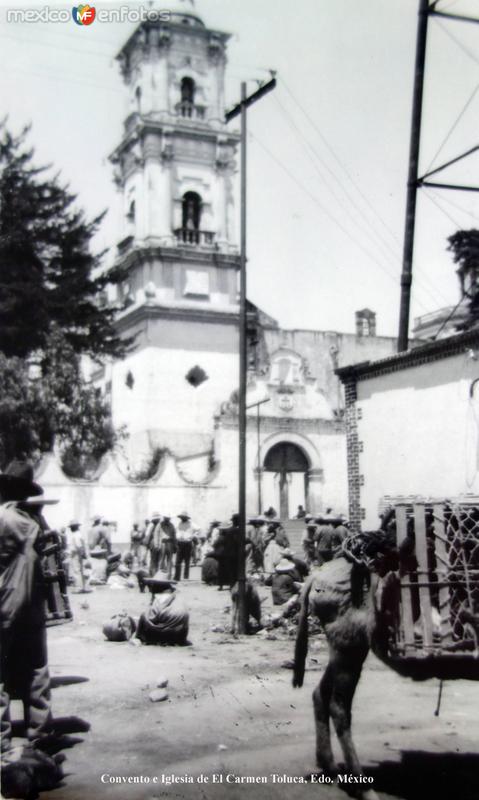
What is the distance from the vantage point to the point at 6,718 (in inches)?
218

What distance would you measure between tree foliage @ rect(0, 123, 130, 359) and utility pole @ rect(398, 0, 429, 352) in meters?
9.12

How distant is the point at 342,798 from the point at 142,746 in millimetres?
1806

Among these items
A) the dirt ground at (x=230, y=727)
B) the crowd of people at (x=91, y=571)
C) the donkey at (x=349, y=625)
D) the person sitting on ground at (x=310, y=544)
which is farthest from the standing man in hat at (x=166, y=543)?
the donkey at (x=349, y=625)

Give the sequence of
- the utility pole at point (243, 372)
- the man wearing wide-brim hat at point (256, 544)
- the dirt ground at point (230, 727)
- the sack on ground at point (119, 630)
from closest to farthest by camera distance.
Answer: the dirt ground at point (230, 727) < the sack on ground at point (119, 630) < the utility pole at point (243, 372) < the man wearing wide-brim hat at point (256, 544)

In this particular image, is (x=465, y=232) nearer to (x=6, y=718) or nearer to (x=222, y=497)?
(x=222, y=497)

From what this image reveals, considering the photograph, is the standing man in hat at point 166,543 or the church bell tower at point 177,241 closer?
the standing man in hat at point 166,543

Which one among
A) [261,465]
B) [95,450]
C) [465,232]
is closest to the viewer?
[465,232]

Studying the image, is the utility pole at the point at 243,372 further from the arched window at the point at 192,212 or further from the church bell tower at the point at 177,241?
the arched window at the point at 192,212

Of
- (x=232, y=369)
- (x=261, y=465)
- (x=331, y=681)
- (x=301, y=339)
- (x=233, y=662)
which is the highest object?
(x=301, y=339)

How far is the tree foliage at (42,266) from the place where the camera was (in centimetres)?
2194

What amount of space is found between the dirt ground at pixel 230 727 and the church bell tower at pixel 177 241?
22668 mm

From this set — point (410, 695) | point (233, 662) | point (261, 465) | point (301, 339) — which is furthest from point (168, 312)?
point (410, 695)

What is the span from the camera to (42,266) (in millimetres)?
23859

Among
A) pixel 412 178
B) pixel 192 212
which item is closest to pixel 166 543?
pixel 412 178
